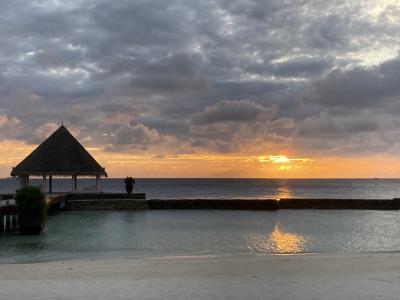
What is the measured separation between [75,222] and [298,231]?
14.8 m

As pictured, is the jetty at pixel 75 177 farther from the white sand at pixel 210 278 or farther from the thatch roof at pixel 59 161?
the white sand at pixel 210 278

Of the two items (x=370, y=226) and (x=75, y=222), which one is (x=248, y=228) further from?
(x=75, y=222)

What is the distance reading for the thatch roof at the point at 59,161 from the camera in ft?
140

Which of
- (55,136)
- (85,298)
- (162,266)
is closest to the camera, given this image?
(85,298)

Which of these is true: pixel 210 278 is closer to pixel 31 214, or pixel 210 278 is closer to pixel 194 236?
pixel 194 236

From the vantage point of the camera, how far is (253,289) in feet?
38.9

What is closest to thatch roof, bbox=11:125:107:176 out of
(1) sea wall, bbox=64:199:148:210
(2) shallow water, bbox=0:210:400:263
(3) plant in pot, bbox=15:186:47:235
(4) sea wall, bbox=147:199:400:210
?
(1) sea wall, bbox=64:199:148:210

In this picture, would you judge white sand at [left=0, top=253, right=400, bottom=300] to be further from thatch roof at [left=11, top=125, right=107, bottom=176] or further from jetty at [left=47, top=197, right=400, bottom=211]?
jetty at [left=47, top=197, right=400, bottom=211]

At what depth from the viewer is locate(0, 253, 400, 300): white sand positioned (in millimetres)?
11312

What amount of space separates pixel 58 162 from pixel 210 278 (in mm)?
31956

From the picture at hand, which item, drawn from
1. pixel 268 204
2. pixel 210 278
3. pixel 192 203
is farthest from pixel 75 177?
pixel 210 278

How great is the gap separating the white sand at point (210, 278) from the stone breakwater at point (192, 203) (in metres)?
26.0

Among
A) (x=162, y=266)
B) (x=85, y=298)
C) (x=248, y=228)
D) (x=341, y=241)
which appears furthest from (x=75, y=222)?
(x=85, y=298)

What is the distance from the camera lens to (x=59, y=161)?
4309 cm
